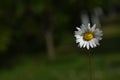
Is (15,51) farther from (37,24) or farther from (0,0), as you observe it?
(0,0)

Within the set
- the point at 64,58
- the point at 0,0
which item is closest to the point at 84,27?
the point at 0,0

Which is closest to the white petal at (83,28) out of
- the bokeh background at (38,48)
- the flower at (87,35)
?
the flower at (87,35)

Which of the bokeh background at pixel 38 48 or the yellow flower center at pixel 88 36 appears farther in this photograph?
the bokeh background at pixel 38 48

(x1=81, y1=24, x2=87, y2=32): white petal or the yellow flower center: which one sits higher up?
(x1=81, y1=24, x2=87, y2=32): white petal

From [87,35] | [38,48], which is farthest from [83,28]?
[38,48]

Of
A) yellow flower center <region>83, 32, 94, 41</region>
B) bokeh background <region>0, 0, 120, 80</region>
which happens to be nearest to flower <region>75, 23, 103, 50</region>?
yellow flower center <region>83, 32, 94, 41</region>

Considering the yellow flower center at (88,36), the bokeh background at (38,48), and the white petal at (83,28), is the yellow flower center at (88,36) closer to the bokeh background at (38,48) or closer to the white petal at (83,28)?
the white petal at (83,28)

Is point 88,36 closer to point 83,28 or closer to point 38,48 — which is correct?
point 83,28

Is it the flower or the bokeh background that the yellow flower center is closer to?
the flower
